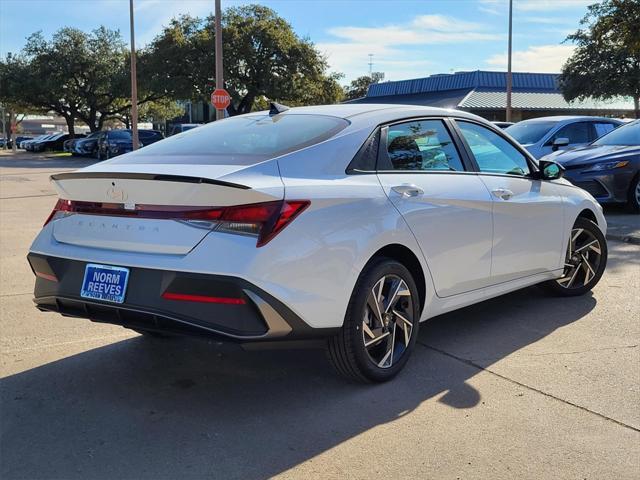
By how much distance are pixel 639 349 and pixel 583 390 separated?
3.14 feet

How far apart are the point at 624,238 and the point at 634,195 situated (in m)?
2.44

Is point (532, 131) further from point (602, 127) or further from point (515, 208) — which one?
point (515, 208)

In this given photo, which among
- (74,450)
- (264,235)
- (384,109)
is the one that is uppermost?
(384,109)

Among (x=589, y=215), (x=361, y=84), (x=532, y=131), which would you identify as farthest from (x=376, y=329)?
(x=361, y=84)

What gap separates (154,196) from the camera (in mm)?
3453

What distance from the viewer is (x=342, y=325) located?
364 cm

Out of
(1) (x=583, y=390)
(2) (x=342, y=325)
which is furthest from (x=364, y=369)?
(1) (x=583, y=390)

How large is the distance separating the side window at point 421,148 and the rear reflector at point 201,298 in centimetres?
136

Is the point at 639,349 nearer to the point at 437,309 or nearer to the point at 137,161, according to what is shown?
the point at 437,309

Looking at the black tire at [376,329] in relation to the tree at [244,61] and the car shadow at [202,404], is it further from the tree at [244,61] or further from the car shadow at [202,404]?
the tree at [244,61]

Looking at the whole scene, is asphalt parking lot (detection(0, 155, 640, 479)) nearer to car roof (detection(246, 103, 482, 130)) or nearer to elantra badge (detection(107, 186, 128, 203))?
elantra badge (detection(107, 186, 128, 203))

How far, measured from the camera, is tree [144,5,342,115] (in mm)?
38750

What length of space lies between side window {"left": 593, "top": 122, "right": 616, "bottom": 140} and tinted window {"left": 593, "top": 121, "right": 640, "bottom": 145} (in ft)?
6.03

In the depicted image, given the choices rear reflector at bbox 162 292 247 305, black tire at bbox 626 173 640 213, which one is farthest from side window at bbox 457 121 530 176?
black tire at bbox 626 173 640 213
